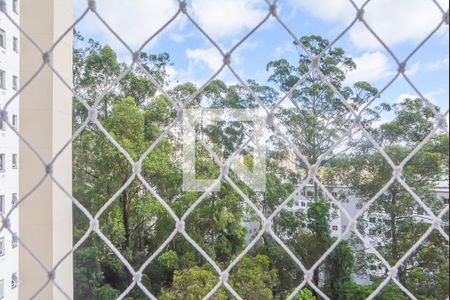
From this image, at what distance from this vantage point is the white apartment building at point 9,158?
778 millimetres

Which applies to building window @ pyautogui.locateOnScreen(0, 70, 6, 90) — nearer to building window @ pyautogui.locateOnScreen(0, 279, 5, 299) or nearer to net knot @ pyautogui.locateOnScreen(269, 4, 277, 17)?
building window @ pyautogui.locateOnScreen(0, 279, 5, 299)

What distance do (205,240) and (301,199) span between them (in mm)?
418

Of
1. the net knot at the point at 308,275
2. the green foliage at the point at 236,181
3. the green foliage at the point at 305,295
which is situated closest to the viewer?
the net knot at the point at 308,275

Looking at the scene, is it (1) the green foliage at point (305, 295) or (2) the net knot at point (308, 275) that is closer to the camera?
(2) the net knot at point (308, 275)

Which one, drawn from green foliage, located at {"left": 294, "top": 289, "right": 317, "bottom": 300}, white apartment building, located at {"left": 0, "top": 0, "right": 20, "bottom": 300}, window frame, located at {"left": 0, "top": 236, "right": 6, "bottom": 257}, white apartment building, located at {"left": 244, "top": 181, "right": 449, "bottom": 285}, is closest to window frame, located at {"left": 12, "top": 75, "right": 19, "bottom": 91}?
white apartment building, located at {"left": 0, "top": 0, "right": 20, "bottom": 300}

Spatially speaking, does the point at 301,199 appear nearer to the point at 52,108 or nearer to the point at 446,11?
the point at 52,108

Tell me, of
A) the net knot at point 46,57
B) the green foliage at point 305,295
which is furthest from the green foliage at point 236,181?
the net knot at point 46,57

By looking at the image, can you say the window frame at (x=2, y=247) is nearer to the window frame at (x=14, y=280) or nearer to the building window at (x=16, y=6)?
the window frame at (x=14, y=280)

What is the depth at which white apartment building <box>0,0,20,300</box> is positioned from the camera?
78 cm

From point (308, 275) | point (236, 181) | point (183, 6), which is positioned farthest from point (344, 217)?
point (183, 6)

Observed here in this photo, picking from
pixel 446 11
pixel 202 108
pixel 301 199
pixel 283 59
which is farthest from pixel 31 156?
pixel 301 199

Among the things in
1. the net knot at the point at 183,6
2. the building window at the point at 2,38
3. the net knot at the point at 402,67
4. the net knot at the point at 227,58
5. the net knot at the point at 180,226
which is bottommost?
the net knot at the point at 180,226

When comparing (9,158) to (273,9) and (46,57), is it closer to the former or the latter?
(46,57)

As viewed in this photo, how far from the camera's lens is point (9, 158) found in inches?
Answer: 31.2
